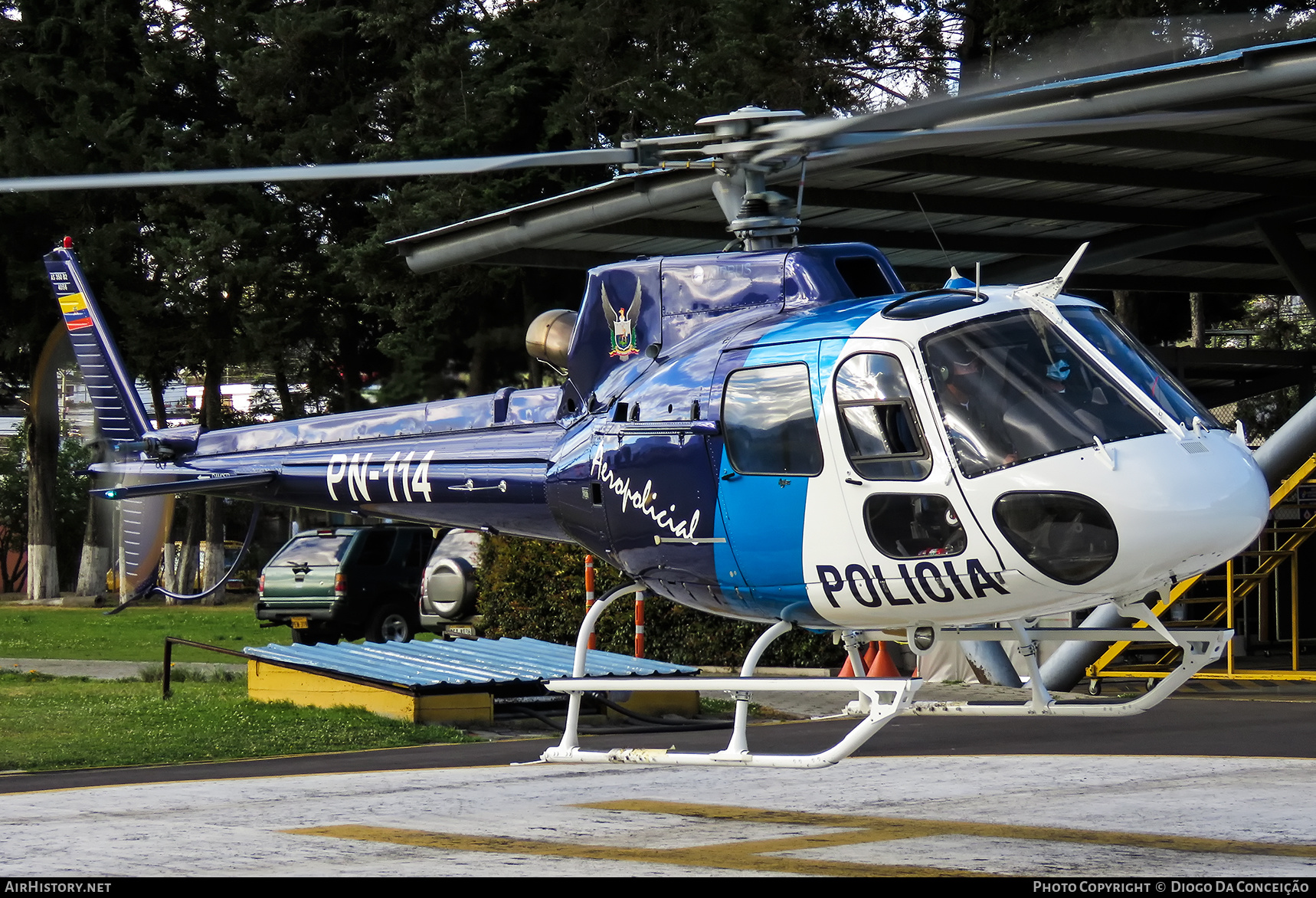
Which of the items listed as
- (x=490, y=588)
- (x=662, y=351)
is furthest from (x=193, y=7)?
(x=662, y=351)

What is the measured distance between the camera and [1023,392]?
764 centimetres

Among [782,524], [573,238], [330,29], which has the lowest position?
[782,524]

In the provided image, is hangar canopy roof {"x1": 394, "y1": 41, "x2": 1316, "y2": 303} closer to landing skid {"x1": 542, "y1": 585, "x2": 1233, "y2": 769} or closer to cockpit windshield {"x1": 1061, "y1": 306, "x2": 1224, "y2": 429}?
cockpit windshield {"x1": 1061, "y1": 306, "x2": 1224, "y2": 429}

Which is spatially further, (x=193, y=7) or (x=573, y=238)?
(x=193, y=7)

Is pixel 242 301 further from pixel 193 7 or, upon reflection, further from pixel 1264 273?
pixel 1264 273

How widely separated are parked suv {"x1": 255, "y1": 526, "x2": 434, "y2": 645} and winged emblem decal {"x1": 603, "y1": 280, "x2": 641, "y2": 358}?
1674 centimetres

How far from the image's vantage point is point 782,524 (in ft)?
27.9

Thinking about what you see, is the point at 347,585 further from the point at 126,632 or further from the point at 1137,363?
the point at 1137,363

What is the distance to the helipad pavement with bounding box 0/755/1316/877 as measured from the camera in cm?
749

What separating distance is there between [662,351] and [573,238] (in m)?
8.14

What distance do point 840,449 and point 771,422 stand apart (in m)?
0.51

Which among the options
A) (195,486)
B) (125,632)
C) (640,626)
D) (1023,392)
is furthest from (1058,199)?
(125,632)

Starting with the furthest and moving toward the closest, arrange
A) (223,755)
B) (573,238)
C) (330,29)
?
(330,29), (573,238), (223,755)

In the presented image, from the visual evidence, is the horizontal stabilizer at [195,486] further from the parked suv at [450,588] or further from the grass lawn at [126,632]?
the parked suv at [450,588]
